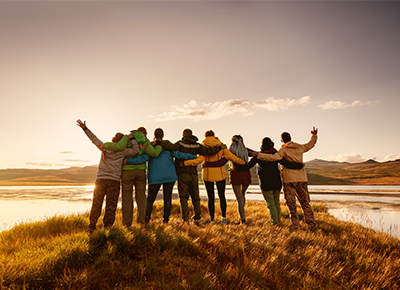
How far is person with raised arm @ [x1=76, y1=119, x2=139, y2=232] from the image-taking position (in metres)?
5.04

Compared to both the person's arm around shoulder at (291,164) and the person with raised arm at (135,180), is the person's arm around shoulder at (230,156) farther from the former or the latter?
the person with raised arm at (135,180)

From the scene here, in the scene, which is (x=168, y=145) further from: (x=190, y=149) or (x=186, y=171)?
(x=186, y=171)

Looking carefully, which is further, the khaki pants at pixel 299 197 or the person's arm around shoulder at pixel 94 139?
the khaki pants at pixel 299 197

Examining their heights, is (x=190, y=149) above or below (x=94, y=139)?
below

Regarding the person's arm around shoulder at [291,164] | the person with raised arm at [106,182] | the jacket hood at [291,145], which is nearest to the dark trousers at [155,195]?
the person with raised arm at [106,182]

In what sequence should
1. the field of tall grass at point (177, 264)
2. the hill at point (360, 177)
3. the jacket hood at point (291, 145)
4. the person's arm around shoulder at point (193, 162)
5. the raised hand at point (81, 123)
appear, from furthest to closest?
the hill at point (360, 177) → the jacket hood at point (291, 145) → the person's arm around shoulder at point (193, 162) → the raised hand at point (81, 123) → the field of tall grass at point (177, 264)

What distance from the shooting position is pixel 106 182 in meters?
5.13

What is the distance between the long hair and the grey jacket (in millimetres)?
3201

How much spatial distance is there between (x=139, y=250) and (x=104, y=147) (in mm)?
2827

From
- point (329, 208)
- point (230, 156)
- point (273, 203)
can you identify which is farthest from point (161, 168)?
point (329, 208)

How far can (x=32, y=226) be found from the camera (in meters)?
5.74

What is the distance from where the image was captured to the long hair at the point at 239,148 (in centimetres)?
672

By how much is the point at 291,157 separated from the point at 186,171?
344 cm

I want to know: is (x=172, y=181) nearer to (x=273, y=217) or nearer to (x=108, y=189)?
(x=108, y=189)
